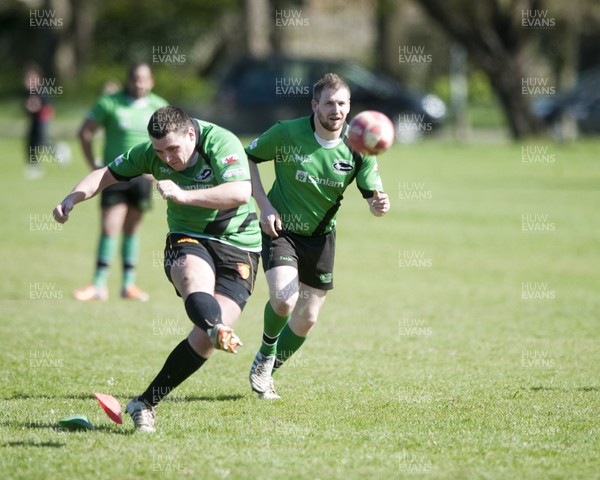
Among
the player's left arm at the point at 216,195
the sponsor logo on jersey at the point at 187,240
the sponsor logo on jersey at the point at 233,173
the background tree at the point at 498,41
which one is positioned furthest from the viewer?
the background tree at the point at 498,41

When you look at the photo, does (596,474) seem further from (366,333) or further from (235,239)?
(366,333)

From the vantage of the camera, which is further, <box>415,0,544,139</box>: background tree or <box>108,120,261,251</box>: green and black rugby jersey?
<box>415,0,544,139</box>: background tree

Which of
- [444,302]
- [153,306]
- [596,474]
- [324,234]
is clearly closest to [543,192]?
[444,302]

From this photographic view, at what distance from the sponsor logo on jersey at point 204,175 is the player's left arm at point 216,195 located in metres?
0.13

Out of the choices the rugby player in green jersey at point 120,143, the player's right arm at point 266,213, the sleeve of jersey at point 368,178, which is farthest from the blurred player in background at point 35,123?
the sleeve of jersey at point 368,178

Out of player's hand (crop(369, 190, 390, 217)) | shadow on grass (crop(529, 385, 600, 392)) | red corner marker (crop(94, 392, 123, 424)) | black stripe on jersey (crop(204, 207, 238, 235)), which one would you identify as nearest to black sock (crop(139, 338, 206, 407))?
red corner marker (crop(94, 392, 123, 424))

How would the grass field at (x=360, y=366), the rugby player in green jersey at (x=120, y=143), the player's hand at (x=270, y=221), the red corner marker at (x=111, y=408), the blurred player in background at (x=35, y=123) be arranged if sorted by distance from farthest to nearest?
the blurred player in background at (x=35, y=123) < the rugby player in green jersey at (x=120, y=143) < the player's hand at (x=270, y=221) < the red corner marker at (x=111, y=408) < the grass field at (x=360, y=366)

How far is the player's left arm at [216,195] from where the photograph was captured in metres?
6.17

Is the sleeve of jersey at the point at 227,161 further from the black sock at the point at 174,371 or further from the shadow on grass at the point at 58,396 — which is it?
the shadow on grass at the point at 58,396

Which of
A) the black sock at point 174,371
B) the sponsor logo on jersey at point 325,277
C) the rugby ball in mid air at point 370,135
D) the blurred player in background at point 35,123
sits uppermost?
the rugby ball in mid air at point 370,135

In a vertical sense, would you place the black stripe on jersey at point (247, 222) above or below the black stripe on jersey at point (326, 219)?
above

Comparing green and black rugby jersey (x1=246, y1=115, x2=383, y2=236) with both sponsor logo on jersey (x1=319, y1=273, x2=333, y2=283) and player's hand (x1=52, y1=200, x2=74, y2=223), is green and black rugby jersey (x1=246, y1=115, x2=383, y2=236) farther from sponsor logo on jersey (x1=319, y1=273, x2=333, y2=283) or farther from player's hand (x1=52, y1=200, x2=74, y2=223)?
player's hand (x1=52, y1=200, x2=74, y2=223)

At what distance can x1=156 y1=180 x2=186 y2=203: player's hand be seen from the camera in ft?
19.9

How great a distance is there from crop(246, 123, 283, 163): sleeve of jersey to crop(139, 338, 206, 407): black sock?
171 cm
